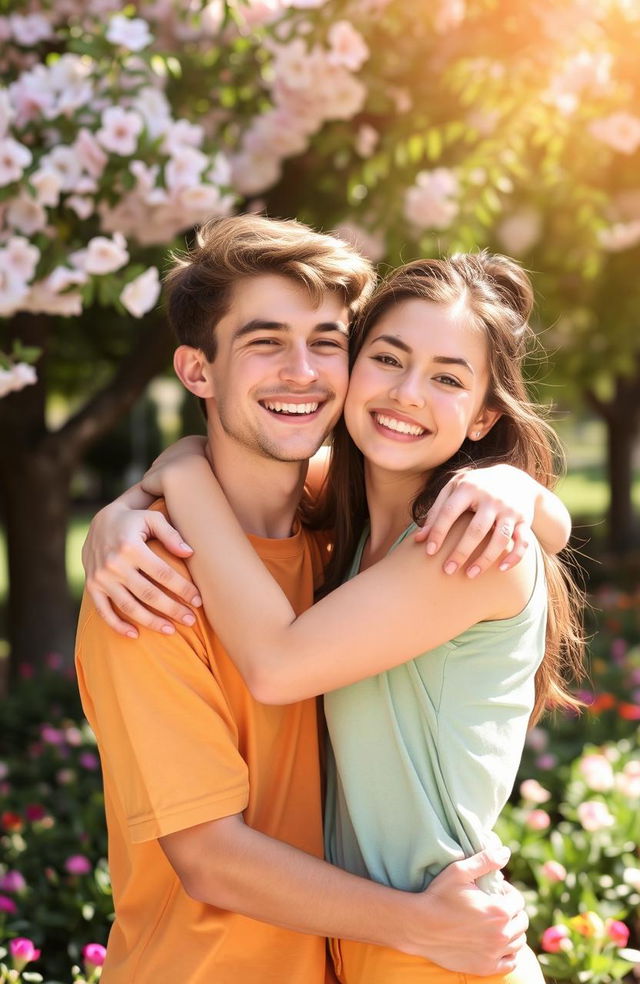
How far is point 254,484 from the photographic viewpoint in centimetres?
250

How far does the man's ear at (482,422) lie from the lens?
97.8 inches

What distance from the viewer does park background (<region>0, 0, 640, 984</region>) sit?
11.8 ft

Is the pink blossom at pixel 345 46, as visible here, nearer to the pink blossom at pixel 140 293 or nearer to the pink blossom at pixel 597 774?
the pink blossom at pixel 140 293

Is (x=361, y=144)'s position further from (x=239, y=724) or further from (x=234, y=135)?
(x=239, y=724)

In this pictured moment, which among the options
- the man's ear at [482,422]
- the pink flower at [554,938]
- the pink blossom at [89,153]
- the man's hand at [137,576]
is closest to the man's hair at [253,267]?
the man's ear at [482,422]

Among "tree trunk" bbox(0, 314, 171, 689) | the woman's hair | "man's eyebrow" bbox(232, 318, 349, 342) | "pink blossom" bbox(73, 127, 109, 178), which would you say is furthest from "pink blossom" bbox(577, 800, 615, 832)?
"tree trunk" bbox(0, 314, 171, 689)

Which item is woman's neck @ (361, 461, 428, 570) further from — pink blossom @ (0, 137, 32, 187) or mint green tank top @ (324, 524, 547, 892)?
pink blossom @ (0, 137, 32, 187)

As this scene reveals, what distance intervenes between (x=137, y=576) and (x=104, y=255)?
2.03 m

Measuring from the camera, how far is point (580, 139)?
5.60 metres

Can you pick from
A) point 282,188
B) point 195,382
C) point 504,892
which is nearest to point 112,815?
point 504,892

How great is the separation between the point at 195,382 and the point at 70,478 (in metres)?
3.62

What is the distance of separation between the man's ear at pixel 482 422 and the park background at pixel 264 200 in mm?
819

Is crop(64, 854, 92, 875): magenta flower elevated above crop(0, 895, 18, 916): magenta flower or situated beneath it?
situated beneath

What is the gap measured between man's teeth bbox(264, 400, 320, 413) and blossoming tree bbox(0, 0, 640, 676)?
1.55 metres
